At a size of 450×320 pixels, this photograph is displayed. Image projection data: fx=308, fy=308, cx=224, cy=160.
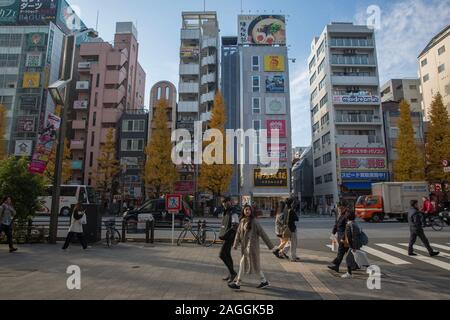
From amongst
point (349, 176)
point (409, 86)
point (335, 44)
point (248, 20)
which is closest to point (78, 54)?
point (248, 20)

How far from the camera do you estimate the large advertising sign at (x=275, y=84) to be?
42.8 metres

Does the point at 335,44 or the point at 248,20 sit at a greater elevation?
the point at 248,20

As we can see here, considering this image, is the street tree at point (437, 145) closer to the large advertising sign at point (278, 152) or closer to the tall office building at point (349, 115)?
the tall office building at point (349, 115)

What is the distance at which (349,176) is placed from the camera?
4056 centimetres

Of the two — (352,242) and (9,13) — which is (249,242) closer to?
(352,242)

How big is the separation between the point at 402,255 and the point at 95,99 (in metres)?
42.6

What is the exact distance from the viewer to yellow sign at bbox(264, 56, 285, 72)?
43.7 metres

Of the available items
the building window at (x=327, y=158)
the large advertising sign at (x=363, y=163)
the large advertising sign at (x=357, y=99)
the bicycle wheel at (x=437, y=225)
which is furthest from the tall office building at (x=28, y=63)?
the bicycle wheel at (x=437, y=225)

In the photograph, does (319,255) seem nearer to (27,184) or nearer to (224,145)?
(27,184)

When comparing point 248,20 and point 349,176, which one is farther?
point 248,20

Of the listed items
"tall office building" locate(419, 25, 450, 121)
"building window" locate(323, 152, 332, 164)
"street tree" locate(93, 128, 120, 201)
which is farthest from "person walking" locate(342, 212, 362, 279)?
"tall office building" locate(419, 25, 450, 121)

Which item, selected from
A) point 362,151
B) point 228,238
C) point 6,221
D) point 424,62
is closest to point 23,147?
point 6,221

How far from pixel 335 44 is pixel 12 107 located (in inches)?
1862

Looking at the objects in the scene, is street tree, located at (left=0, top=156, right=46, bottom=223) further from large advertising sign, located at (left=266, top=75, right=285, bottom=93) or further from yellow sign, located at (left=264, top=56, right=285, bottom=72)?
yellow sign, located at (left=264, top=56, right=285, bottom=72)
